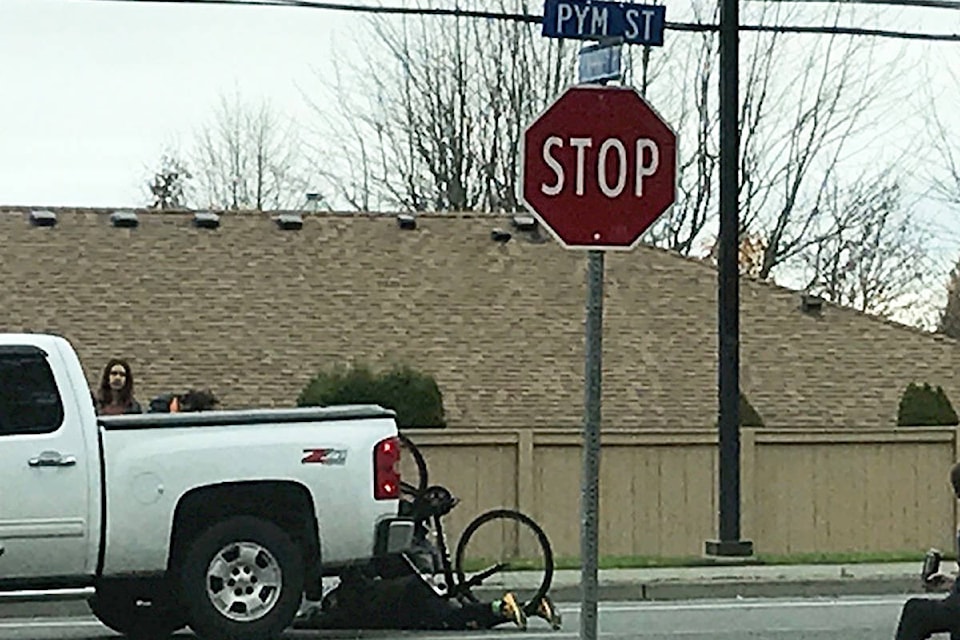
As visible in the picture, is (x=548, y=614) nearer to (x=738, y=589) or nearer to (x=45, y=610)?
(x=738, y=589)

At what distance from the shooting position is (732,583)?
16500mm

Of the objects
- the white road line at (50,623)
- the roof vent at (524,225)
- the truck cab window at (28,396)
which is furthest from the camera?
the roof vent at (524,225)

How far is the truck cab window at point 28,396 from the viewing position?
11844 millimetres

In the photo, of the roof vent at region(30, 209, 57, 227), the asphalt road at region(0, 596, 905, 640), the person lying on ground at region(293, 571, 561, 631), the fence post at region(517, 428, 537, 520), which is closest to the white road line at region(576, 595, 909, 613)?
the asphalt road at region(0, 596, 905, 640)

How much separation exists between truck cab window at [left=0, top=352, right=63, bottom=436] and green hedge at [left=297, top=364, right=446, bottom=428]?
9.93m

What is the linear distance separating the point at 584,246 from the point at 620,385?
19769mm

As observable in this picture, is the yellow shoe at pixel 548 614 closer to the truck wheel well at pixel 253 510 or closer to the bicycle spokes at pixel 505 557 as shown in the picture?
the bicycle spokes at pixel 505 557

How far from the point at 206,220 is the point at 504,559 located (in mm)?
13392

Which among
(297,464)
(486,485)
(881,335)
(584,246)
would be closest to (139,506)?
(297,464)

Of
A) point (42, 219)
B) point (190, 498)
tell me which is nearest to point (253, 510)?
point (190, 498)

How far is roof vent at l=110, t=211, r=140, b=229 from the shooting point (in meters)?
27.9

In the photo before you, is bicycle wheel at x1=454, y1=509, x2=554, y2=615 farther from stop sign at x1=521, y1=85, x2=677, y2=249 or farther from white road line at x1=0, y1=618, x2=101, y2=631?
stop sign at x1=521, y1=85, x2=677, y2=249

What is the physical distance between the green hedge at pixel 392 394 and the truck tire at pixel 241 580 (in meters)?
9.62

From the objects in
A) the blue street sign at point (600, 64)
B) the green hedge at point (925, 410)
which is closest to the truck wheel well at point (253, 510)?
the blue street sign at point (600, 64)
